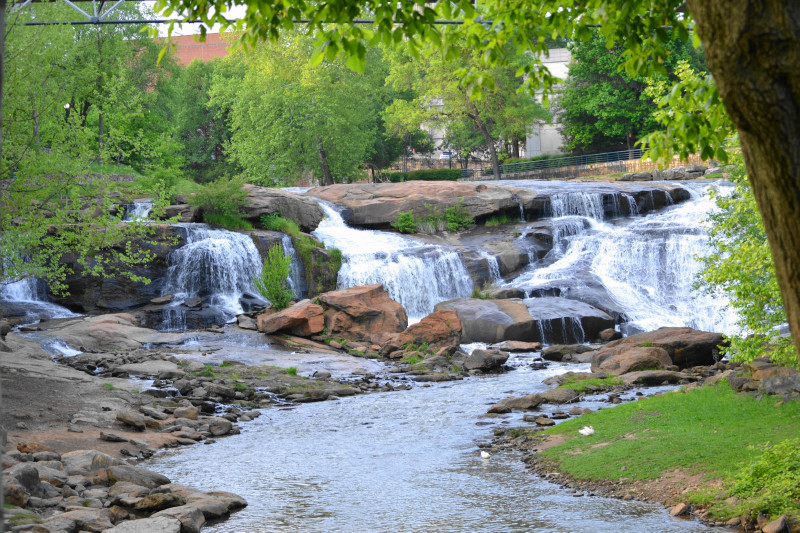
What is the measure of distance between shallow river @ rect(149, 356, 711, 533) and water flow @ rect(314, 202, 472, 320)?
1258 centimetres

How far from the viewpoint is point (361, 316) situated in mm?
24016

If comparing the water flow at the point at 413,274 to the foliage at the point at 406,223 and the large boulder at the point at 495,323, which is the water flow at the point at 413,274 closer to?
the foliage at the point at 406,223

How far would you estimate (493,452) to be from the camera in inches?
451

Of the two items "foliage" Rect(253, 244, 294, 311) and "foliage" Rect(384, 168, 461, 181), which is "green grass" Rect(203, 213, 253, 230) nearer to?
"foliage" Rect(253, 244, 294, 311)

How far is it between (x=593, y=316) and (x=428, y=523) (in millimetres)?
16878

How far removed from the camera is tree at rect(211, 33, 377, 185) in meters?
43.6

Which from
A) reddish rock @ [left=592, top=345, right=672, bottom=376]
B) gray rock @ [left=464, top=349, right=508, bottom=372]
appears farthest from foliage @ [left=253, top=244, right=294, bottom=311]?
reddish rock @ [left=592, top=345, right=672, bottom=376]

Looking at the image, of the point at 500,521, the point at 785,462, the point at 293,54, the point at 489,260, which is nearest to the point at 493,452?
the point at 500,521

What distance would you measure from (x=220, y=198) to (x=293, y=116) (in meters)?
15.0

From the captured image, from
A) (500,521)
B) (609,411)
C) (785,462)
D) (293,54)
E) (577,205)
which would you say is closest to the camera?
(785,462)

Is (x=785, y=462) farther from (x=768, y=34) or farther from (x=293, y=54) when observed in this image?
(x=293, y=54)

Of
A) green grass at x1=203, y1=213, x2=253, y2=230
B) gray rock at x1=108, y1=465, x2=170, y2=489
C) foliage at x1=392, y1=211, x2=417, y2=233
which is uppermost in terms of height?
green grass at x1=203, y1=213, x2=253, y2=230

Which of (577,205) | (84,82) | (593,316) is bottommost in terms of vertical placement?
(593,316)

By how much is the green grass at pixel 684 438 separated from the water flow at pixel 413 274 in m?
16.4
